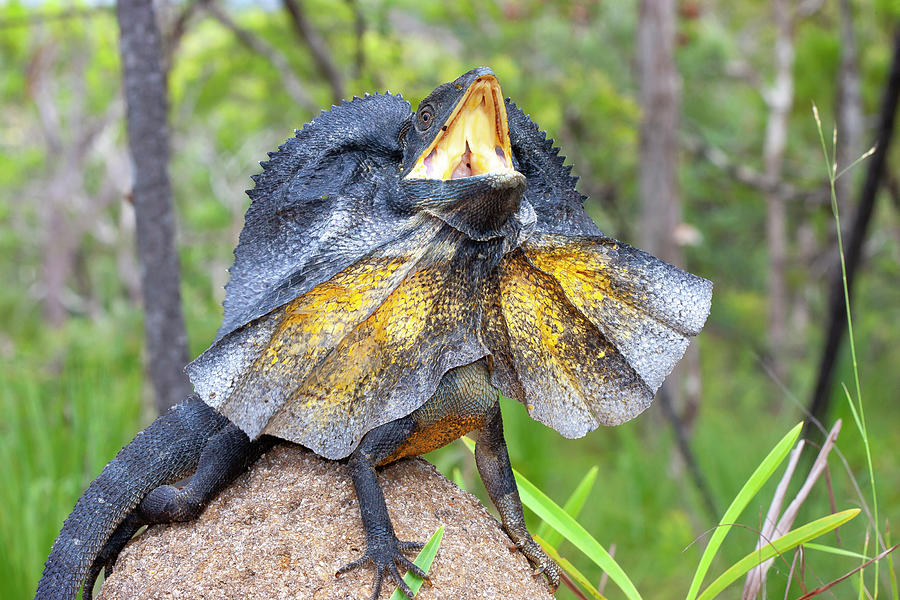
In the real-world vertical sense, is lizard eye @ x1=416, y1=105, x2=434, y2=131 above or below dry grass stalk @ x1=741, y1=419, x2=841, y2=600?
above

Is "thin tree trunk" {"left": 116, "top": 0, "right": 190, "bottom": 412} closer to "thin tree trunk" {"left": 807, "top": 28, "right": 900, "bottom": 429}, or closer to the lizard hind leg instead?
the lizard hind leg

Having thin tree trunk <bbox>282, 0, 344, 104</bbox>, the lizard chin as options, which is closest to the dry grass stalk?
the lizard chin

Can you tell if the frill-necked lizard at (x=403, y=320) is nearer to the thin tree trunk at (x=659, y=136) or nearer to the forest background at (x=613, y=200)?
the forest background at (x=613, y=200)

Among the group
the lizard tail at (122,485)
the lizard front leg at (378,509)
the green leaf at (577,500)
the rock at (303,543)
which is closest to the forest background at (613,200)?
the green leaf at (577,500)

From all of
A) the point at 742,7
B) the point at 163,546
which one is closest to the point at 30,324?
the point at 742,7

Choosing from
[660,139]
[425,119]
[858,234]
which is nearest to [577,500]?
[425,119]

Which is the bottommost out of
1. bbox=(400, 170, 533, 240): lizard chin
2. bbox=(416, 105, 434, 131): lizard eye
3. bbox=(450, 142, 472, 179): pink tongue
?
bbox=(400, 170, 533, 240): lizard chin

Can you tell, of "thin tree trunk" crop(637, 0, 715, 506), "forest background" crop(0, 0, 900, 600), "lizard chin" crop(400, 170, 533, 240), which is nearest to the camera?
"lizard chin" crop(400, 170, 533, 240)
